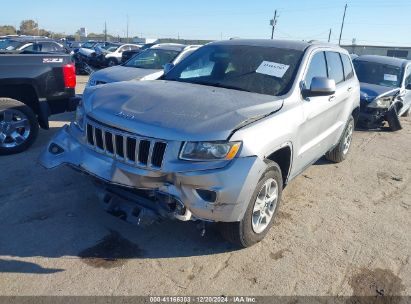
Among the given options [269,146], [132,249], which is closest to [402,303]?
[269,146]

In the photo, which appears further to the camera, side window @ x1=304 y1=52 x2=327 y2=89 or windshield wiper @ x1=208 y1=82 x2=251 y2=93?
side window @ x1=304 y1=52 x2=327 y2=89

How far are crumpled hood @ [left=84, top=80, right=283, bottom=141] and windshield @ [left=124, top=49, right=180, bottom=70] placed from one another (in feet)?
17.0

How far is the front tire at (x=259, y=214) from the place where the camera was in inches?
122

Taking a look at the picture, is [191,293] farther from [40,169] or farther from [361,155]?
[361,155]

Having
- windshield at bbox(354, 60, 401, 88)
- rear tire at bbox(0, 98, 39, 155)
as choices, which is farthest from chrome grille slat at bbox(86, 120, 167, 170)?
windshield at bbox(354, 60, 401, 88)

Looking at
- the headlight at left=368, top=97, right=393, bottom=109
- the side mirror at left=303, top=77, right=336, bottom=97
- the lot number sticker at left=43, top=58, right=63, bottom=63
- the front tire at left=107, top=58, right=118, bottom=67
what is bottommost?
the front tire at left=107, top=58, right=118, bottom=67

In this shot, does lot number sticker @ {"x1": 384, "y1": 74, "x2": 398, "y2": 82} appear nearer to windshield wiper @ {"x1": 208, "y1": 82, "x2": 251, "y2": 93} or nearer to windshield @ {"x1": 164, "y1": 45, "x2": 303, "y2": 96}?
windshield @ {"x1": 164, "y1": 45, "x2": 303, "y2": 96}

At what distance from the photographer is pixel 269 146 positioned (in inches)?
123

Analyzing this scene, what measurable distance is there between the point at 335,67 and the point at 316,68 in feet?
2.95

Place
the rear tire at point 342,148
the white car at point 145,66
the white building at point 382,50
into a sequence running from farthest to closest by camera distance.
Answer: the white building at point 382,50 → the white car at point 145,66 → the rear tire at point 342,148

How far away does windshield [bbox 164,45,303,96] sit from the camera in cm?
386

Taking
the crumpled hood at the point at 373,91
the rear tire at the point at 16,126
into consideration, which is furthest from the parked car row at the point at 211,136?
the crumpled hood at the point at 373,91

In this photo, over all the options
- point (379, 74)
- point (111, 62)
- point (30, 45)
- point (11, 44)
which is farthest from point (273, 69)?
point (111, 62)

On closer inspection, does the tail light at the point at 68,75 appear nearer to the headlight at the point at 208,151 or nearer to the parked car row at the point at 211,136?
the parked car row at the point at 211,136
